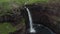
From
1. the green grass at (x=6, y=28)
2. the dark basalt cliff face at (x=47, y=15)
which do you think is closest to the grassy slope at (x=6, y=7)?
the green grass at (x=6, y=28)

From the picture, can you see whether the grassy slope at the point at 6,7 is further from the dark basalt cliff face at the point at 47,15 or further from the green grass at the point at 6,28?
the dark basalt cliff face at the point at 47,15

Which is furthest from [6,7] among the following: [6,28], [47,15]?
[47,15]

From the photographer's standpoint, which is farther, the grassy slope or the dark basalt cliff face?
A: the dark basalt cliff face

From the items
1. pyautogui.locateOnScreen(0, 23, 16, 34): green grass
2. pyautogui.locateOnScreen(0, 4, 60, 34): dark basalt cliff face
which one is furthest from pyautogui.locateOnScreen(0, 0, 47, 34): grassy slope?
pyautogui.locateOnScreen(0, 4, 60, 34): dark basalt cliff face

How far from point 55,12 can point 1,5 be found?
3.00 m

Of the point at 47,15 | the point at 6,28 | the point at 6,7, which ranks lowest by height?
the point at 6,28

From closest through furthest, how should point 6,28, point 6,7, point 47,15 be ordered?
point 6,28 → point 6,7 → point 47,15

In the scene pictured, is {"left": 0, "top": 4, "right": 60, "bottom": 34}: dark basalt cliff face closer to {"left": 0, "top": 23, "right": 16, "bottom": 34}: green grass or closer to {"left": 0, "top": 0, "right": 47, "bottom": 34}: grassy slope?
{"left": 0, "top": 0, "right": 47, "bottom": 34}: grassy slope

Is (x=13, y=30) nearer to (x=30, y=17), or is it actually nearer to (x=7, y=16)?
(x=7, y=16)

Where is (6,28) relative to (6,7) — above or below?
below

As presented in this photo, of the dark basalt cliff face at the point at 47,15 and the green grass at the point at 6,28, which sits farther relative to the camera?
the dark basalt cliff face at the point at 47,15

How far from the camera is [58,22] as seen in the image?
12.0 m

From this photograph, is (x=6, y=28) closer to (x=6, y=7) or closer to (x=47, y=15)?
(x=6, y=7)

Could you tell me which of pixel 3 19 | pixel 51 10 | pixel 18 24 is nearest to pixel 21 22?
pixel 18 24
